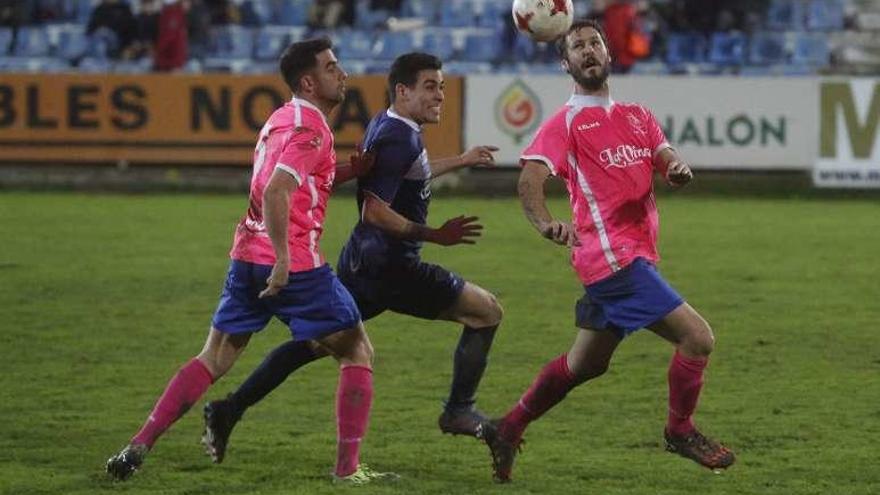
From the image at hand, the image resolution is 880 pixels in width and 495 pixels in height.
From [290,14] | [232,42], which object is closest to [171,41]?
[232,42]

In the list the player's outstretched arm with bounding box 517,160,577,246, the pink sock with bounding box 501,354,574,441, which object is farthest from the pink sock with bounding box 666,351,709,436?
the player's outstretched arm with bounding box 517,160,577,246

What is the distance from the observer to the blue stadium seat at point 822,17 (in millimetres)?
26766

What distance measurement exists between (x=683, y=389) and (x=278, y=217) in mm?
1805

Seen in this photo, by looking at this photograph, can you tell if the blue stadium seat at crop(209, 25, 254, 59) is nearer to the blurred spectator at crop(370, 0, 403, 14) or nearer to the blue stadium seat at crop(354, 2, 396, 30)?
the blue stadium seat at crop(354, 2, 396, 30)

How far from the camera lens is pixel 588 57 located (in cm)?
784

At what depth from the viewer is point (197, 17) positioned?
26.3 meters

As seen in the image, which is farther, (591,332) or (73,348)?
(73,348)

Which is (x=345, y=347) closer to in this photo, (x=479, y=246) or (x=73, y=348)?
(x=73, y=348)

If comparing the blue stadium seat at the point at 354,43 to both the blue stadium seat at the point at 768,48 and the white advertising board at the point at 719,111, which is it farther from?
the blue stadium seat at the point at 768,48

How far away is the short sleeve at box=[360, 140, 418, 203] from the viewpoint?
821 centimetres

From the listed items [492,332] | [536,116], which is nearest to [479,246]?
[536,116]

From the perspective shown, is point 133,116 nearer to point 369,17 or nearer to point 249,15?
point 249,15

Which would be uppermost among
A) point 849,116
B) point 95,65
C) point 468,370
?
point 468,370

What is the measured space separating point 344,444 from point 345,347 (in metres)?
0.39
